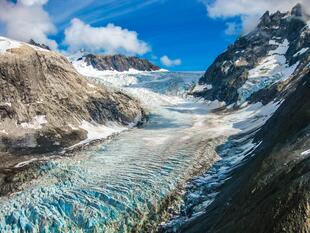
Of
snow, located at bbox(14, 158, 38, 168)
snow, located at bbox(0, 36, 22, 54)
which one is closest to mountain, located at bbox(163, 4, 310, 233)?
snow, located at bbox(14, 158, 38, 168)

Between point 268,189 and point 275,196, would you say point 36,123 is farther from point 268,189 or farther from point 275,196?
point 275,196

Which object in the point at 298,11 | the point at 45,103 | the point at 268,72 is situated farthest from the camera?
the point at 298,11

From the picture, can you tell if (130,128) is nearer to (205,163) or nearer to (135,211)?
(205,163)

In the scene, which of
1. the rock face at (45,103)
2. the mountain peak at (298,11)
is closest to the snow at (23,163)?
the rock face at (45,103)

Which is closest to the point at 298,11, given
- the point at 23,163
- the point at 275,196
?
the point at 23,163

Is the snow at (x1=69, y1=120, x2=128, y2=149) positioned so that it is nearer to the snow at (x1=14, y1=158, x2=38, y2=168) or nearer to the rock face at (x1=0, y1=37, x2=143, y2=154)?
the rock face at (x1=0, y1=37, x2=143, y2=154)

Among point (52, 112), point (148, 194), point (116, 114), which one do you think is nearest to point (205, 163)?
point (148, 194)

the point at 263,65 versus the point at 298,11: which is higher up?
the point at 298,11

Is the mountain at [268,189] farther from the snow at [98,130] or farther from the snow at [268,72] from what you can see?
the snow at [268,72]
